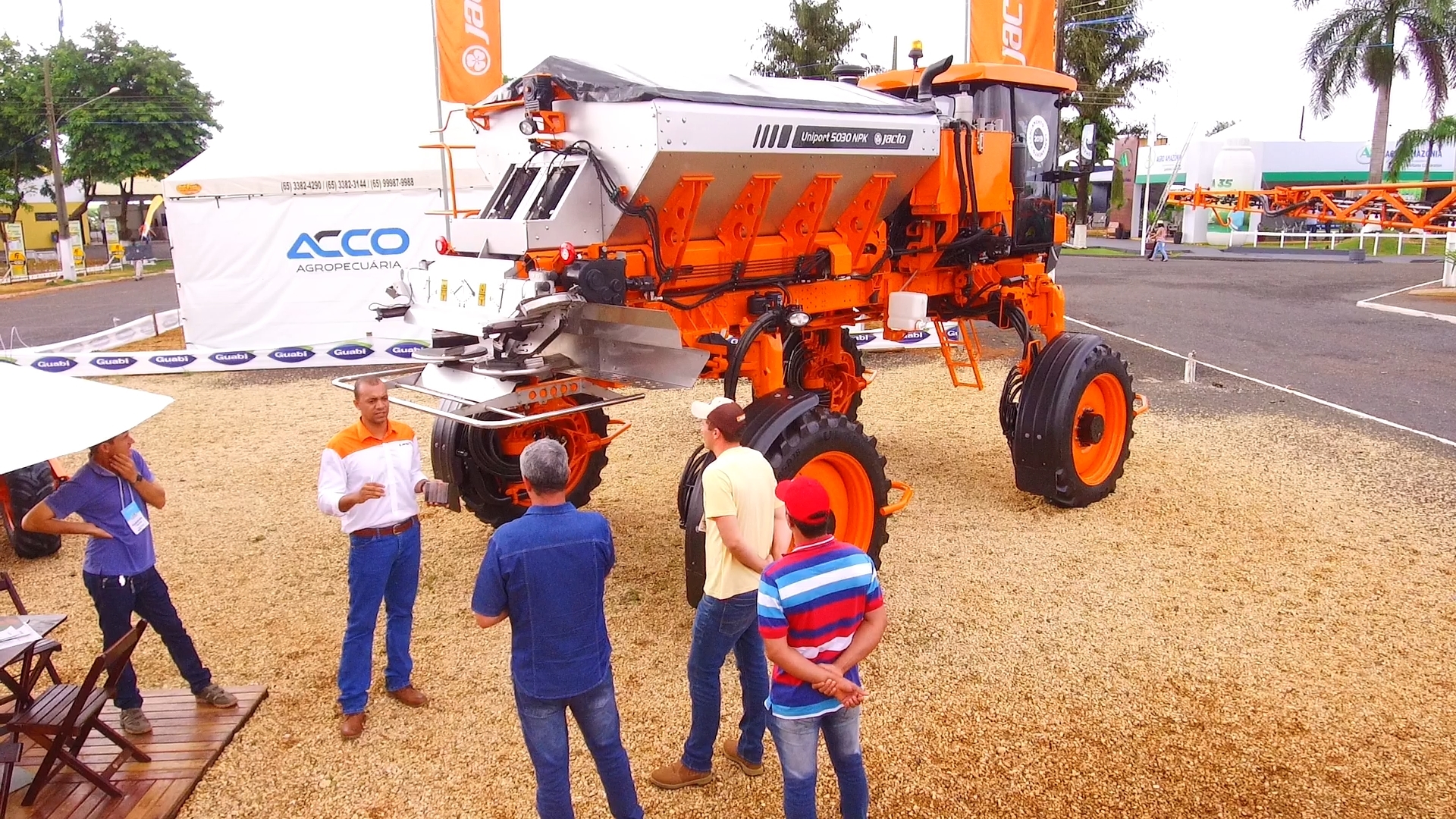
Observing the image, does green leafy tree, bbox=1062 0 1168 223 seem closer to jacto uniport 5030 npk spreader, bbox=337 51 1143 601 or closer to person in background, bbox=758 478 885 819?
jacto uniport 5030 npk spreader, bbox=337 51 1143 601

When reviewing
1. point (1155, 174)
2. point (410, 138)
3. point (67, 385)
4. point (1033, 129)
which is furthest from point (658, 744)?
point (1155, 174)

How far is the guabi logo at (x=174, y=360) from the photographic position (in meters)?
13.3

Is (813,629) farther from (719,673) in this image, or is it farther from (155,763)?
(155,763)

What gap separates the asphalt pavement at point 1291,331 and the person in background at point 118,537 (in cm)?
1007

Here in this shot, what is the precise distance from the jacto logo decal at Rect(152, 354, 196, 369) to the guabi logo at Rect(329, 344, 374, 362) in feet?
6.18

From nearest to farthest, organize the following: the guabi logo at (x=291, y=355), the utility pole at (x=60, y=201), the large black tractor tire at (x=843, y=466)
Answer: the large black tractor tire at (x=843, y=466), the guabi logo at (x=291, y=355), the utility pole at (x=60, y=201)

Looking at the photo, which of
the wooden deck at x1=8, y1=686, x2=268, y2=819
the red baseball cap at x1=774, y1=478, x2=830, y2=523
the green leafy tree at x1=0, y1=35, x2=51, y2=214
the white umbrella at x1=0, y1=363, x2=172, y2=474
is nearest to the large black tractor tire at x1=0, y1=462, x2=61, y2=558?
the wooden deck at x1=8, y1=686, x2=268, y2=819

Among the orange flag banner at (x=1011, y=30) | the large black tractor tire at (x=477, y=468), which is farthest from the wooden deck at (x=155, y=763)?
the orange flag banner at (x=1011, y=30)

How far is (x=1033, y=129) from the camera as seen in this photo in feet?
22.6

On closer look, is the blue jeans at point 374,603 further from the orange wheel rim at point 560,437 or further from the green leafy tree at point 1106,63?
the green leafy tree at point 1106,63

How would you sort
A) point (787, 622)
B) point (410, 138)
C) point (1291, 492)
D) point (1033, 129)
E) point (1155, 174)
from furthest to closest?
point (1155, 174), point (410, 138), point (1291, 492), point (1033, 129), point (787, 622)

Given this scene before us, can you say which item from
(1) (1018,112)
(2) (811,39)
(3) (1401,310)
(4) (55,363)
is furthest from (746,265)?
(2) (811,39)

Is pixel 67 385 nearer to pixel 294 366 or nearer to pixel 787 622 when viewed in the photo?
pixel 787 622

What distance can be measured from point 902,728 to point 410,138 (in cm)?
1352
